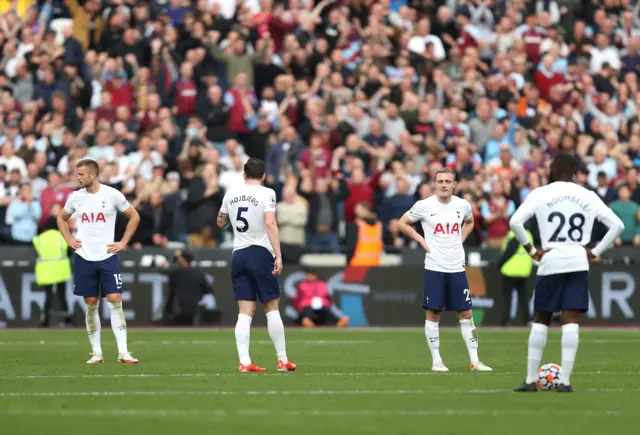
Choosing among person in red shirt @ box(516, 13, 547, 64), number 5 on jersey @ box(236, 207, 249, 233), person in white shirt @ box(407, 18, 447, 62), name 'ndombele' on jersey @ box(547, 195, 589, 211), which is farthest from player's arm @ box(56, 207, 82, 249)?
person in red shirt @ box(516, 13, 547, 64)

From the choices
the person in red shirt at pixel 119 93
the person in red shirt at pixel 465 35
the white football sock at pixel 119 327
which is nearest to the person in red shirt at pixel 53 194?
the person in red shirt at pixel 119 93

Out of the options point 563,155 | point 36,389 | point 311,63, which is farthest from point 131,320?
point 563,155

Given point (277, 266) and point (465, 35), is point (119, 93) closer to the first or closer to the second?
point (465, 35)

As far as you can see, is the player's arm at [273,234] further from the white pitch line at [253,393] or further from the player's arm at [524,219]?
the player's arm at [524,219]

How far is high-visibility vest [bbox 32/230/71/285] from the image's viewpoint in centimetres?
2516

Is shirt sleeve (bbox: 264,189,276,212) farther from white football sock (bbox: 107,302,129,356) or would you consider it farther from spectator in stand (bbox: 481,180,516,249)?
spectator in stand (bbox: 481,180,516,249)

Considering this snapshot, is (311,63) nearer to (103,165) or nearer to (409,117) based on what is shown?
(409,117)

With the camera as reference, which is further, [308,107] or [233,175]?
[308,107]

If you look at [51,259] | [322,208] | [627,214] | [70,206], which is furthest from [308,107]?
[70,206]

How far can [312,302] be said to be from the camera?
25672mm

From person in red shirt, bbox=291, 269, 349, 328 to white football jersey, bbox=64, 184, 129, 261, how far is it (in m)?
9.15

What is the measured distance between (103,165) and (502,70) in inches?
358

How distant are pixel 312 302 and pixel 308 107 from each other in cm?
449

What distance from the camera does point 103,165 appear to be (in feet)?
86.3
